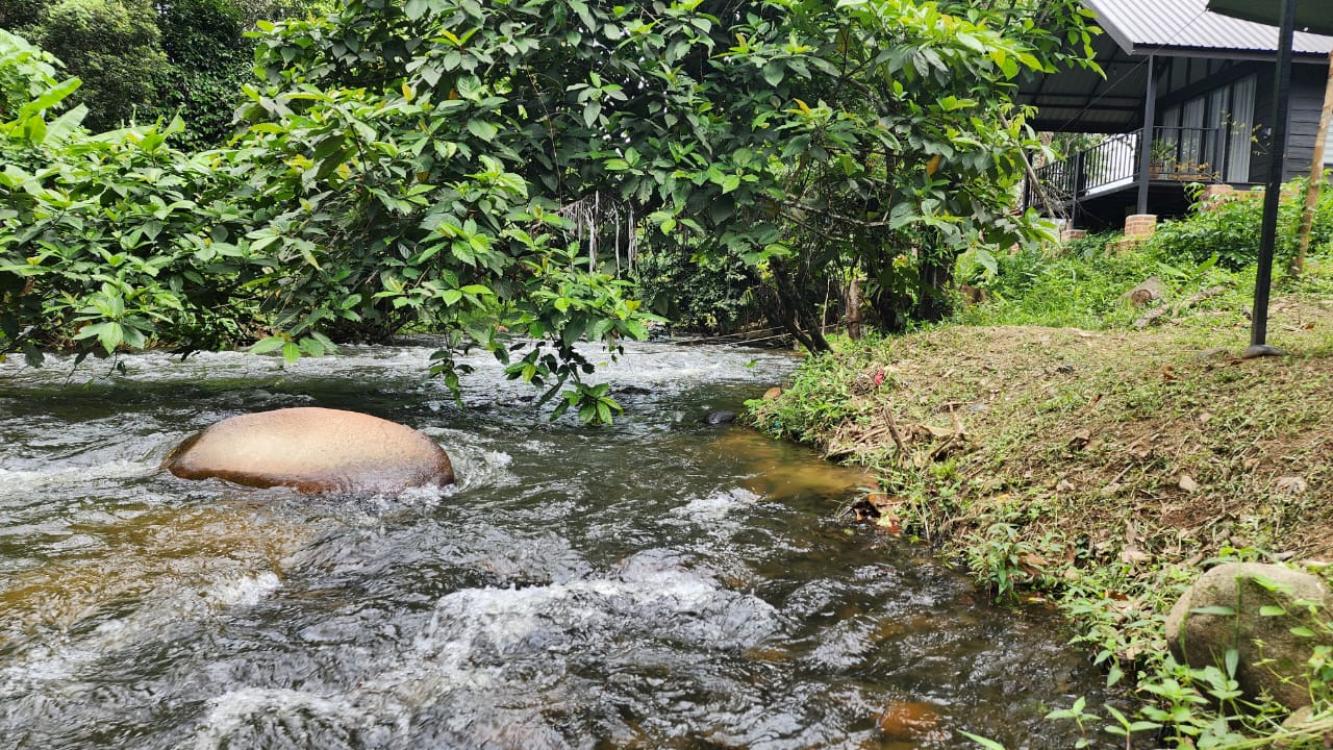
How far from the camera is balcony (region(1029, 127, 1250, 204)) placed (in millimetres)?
14000

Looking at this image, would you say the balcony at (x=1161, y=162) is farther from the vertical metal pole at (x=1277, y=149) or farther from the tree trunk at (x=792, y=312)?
the vertical metal pole at (x=1277, y=149)

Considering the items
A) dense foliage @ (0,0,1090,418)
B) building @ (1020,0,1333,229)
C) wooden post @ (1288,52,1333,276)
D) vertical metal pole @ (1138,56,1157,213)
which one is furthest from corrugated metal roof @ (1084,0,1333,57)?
dense foliage @ (0,0,1090,418)

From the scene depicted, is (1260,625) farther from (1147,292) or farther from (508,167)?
(1147,292)

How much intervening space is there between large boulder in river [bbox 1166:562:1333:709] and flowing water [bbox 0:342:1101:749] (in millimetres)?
432

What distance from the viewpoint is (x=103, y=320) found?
484 cm

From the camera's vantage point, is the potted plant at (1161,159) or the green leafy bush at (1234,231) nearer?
the green leafy bush at (1234,231)

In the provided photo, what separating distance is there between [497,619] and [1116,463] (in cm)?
290

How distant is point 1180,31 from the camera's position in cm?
1313

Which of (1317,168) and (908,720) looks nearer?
(908,720)

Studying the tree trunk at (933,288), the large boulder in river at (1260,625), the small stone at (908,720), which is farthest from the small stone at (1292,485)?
the tree trunk at (933,288)

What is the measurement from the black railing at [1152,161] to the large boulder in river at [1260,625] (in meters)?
12.1

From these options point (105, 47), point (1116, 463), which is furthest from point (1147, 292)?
point (105, 47)

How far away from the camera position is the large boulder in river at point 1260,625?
2.05 m

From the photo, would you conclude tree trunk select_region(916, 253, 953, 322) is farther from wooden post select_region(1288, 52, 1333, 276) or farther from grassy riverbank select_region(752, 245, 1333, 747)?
wooden post select_region(1288, 52, 1333, 276)
